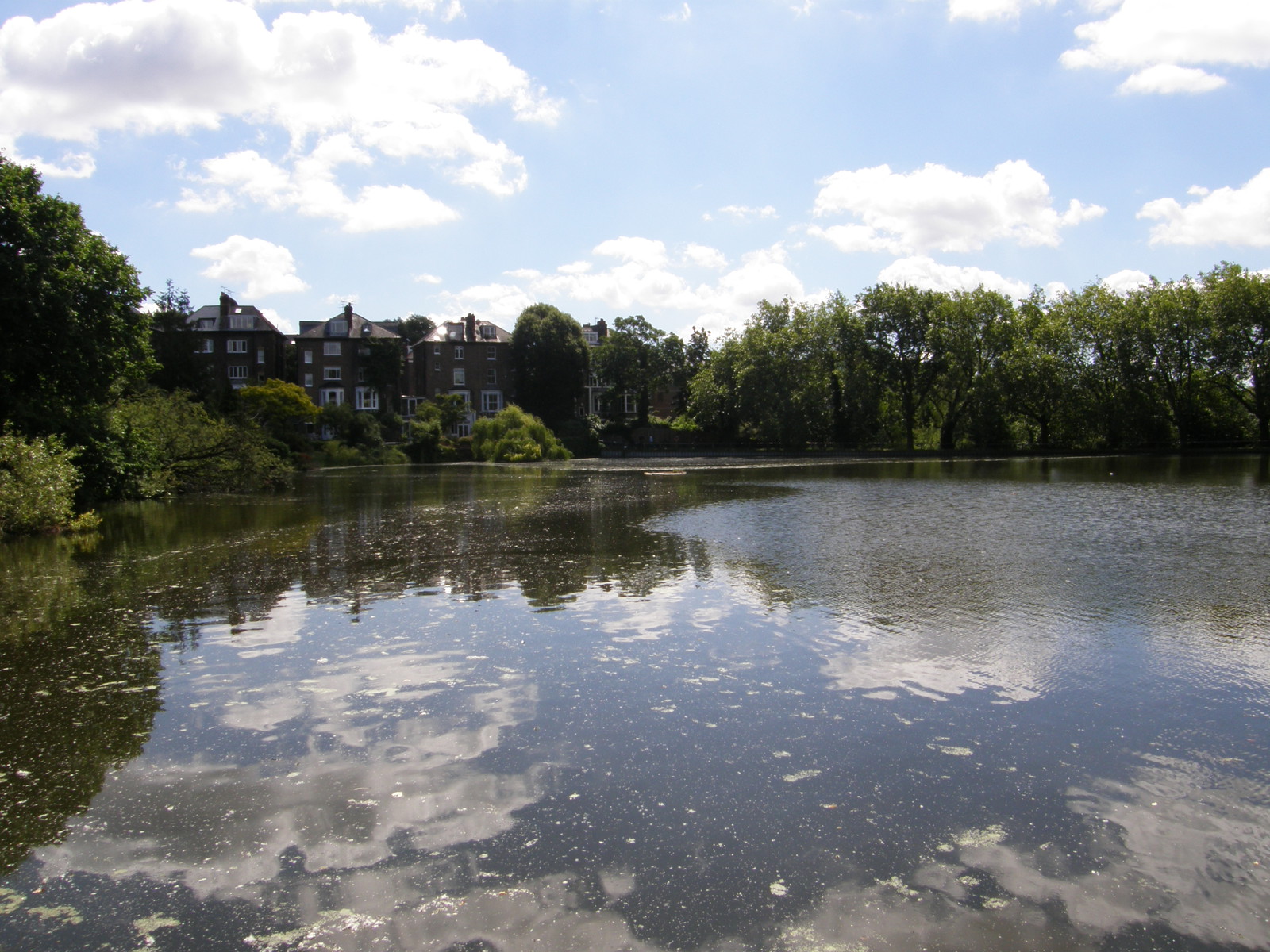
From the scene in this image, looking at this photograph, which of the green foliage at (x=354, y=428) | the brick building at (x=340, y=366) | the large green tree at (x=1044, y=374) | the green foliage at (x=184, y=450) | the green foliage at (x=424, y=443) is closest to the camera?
the green foliage at (x=184, y=450)

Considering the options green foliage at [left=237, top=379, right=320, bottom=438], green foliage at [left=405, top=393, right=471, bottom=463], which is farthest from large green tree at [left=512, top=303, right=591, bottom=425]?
green foliage at [left=237, top=379, right=320, bottom=438]

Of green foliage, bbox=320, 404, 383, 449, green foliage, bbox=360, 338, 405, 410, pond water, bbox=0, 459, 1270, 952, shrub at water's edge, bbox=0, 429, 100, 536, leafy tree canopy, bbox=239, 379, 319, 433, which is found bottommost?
pond water, bbox=0, 459, 1270, 952

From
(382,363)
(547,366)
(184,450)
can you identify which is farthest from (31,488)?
(547,366)

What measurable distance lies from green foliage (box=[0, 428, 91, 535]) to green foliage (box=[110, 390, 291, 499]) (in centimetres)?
873

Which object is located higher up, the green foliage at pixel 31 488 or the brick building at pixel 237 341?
the brick building at pixel 237 341

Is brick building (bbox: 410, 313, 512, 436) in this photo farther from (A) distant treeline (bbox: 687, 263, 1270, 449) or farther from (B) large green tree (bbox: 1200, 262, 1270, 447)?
(B) large green tree (bbox: 1200, 262, 1270, 447)

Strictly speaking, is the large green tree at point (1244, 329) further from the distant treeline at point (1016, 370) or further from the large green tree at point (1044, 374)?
the large green tree at point (1044, 374)

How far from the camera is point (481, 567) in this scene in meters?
14.0

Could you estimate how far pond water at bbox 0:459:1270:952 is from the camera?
4.03 metres

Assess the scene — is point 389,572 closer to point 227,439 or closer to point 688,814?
point 688,814

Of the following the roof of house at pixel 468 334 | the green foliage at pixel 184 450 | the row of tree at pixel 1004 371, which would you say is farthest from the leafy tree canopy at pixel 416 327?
the green foliage at pixel 184 450

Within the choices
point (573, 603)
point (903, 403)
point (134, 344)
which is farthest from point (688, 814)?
point (903, 403)

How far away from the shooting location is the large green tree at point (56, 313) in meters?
23.6

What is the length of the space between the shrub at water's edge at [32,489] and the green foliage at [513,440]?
47.5 metres
